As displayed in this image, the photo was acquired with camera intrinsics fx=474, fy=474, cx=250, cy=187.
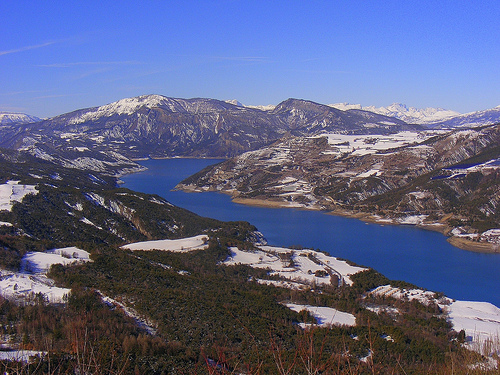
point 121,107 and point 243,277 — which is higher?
point 121,107

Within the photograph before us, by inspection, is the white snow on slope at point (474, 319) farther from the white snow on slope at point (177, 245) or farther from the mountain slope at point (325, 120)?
the mountain slope at point (325, 120)

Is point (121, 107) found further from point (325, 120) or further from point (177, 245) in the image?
point (177, 245)

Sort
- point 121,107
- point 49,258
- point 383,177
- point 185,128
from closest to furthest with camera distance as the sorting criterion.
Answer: point 49,258, point 383,177, point 185,128, point 121,107

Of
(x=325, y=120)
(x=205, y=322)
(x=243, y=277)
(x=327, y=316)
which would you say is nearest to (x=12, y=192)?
(x=243, y=277)

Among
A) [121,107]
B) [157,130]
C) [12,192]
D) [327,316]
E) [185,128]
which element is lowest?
[327,316]

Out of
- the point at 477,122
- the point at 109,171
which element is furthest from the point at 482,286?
the point at 477,122

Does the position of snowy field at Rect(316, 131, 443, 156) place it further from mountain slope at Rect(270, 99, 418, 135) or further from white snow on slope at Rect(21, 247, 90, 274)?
white snow on slope at Rect(21, 247, 90, 274)

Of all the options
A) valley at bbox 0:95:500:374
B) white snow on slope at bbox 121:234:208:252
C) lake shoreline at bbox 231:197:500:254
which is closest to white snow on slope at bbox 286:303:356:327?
valley at bbox 0:95:500:374
